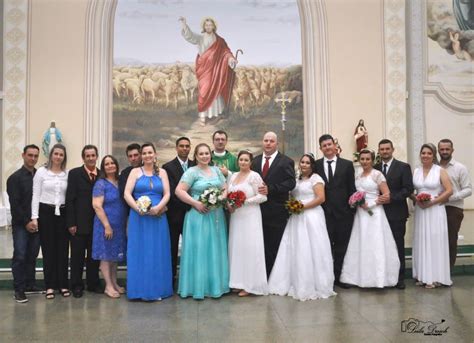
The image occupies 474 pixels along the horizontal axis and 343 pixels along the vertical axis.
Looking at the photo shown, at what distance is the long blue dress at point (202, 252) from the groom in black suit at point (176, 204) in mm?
300

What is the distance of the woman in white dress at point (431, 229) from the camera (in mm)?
4957

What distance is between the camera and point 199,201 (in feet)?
14.9

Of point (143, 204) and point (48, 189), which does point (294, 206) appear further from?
point (48, 189)

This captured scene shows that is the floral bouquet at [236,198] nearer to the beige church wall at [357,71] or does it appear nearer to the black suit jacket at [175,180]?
the black suit jacket at [175,180]

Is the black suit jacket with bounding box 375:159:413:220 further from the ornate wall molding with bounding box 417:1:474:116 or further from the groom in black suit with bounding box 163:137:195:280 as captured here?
the ornate wall molding with bounding box 417:1:474:116

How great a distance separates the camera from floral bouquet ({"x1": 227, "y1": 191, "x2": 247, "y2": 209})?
449cm

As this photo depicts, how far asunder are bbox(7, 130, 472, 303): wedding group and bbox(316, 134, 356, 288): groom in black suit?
1 centimetres

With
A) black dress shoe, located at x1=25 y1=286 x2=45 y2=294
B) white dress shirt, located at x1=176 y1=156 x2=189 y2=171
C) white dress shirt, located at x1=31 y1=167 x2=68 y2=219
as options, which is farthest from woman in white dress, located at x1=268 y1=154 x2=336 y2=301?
black dress shoe, located at x1=25 y1=286 x2=45 y2=294

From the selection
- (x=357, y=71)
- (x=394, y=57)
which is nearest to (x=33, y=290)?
(x=357, y=71)

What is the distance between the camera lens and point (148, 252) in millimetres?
4480

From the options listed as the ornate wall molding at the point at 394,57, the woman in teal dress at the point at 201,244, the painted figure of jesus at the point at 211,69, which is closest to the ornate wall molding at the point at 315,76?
the ornate wall molding at the point at 394,57

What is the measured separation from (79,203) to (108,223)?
42 cm

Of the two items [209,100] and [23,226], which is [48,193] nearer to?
[23,226]

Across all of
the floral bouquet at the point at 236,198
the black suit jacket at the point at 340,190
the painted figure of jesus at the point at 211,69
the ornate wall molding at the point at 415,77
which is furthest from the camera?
the painted figure of jesus at the point at 211,69
